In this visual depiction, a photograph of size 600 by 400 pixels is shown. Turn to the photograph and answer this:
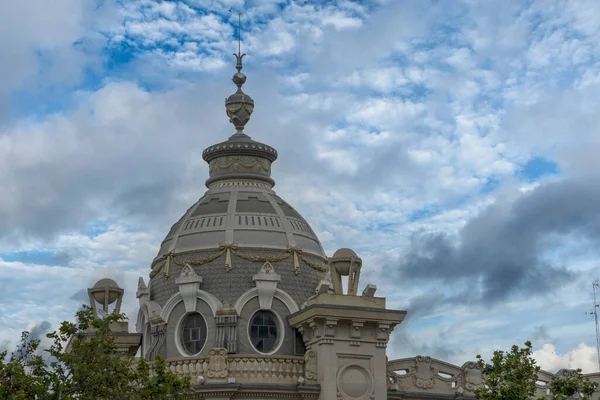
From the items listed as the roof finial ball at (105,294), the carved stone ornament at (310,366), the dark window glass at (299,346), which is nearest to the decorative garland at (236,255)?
the roof finial ball at (105,294)

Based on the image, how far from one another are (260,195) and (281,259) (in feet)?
12.3

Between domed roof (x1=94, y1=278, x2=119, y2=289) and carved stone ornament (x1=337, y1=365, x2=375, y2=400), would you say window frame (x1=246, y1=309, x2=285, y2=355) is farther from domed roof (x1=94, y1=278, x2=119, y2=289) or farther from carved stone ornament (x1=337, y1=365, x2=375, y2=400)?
domed roof (x1=94, y1=278, x2=119, y2=289)

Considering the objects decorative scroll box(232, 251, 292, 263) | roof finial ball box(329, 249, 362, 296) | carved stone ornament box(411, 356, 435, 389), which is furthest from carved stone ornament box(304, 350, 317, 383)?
decorative scroll box(232, 251, 292, 263)

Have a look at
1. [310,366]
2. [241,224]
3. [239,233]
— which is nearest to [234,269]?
[239,233]

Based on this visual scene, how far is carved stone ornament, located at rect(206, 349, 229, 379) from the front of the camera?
40.2m

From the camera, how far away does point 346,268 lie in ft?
137

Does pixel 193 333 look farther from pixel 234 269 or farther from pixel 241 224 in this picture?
pixel 241 224

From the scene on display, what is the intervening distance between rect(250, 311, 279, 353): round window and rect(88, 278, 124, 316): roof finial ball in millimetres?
6071

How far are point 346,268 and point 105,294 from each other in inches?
414

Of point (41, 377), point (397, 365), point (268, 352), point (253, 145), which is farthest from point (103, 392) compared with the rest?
point (253, 145)

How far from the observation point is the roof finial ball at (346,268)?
41.7 m

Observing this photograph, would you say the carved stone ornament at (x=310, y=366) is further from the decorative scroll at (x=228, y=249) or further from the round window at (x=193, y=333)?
the decorative scroll at (x=228, y=249)

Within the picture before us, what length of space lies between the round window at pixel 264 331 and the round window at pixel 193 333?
6.59 ft

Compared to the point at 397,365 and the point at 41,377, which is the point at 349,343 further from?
the point at 41,377
